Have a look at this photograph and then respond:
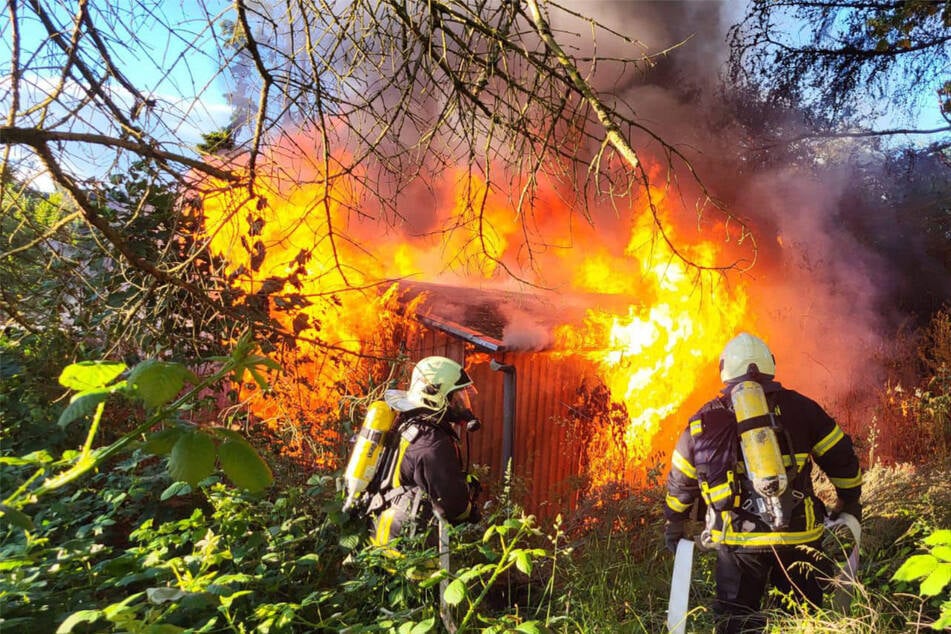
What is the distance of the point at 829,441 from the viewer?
3.64m

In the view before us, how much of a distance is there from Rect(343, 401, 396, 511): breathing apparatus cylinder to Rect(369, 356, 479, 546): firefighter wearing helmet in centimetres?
8

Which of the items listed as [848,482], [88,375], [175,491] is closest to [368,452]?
[175,491]

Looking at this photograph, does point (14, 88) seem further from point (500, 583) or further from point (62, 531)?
point (500, 583)

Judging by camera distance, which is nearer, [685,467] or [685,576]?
[685,576]

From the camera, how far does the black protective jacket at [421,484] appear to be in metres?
3.46

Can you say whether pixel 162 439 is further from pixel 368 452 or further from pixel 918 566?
pixel 368 452

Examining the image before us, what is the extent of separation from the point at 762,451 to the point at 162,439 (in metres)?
3.16

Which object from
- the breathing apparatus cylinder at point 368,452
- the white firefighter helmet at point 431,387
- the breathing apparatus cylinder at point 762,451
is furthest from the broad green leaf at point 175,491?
the breathing apparatus cylinder at point 762,451

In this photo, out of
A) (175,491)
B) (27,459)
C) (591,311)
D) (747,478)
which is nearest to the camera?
(27,459)

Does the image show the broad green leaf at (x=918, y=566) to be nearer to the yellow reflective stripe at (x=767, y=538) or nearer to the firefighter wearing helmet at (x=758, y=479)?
the firefighter wearing helmet at (x=758, y=479)

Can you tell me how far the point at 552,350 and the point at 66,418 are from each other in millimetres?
7030

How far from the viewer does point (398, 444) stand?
373 centimetres

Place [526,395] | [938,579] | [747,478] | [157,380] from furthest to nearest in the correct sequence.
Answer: [526,395]
[747,478]
[938,579]
[157,380]

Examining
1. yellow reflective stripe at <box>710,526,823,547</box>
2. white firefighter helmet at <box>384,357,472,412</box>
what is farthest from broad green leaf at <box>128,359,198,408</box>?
yellow reflective stripe at <box>710,526,823,547</box>
